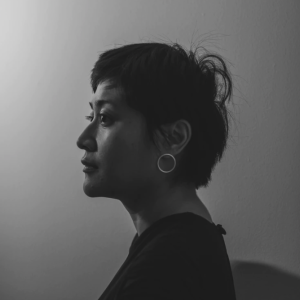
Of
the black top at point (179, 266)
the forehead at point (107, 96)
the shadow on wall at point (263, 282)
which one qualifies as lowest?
the shadow on wall at point (263, 282)

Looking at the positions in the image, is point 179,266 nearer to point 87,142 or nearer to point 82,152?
point 87,142

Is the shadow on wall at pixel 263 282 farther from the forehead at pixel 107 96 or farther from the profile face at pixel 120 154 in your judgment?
the forehead at pixel 107 96

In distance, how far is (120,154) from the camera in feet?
2.23

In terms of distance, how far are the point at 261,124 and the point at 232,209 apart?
28 centimetres

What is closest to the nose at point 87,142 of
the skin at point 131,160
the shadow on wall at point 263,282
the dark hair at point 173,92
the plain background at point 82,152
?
the skin at point 131,160

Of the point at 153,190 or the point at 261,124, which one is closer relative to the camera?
the point at 153,190

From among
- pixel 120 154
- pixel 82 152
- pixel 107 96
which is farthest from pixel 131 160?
pixel 82 152

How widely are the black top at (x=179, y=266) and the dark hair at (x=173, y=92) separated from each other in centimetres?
12

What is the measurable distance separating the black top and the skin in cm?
5

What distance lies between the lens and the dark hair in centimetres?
69

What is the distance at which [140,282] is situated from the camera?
550mm

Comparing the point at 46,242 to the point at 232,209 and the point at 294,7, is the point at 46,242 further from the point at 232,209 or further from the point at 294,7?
the point at 294,7

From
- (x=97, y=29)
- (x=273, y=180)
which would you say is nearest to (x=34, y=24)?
(x=97, y=29)

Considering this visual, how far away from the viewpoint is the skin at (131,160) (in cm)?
68
